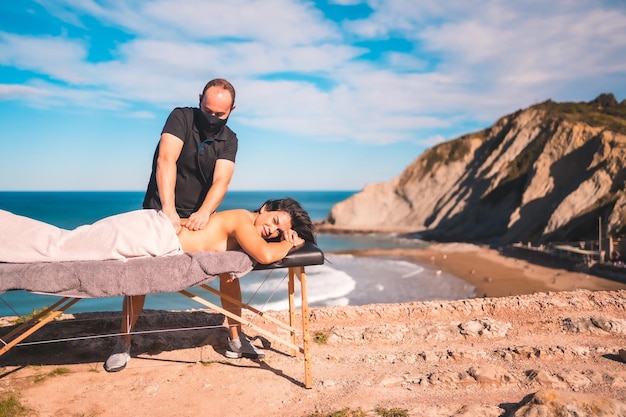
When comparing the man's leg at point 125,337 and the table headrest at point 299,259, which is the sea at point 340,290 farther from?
the table headrest at point 299,259

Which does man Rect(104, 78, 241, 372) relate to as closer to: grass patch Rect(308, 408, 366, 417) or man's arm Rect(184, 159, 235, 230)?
man's arm Rect(184, 159, 235, 230)

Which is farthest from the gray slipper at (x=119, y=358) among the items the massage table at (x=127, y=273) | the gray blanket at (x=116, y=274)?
the gray blanket at (x=116, y=274)

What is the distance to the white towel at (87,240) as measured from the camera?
3145 millimetres

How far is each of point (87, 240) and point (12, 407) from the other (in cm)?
128

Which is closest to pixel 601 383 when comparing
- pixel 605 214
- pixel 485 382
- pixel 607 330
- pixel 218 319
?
pixel 485 382

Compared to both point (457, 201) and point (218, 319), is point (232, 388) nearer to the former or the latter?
point (218, 319)

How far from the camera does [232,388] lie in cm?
361

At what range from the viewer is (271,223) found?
3.65m

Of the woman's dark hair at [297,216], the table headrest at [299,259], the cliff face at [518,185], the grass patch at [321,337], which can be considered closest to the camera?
the table headrest at [299,259]

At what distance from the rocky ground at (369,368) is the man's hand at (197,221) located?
4.27 feet

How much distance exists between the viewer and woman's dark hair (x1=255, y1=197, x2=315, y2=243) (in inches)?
147

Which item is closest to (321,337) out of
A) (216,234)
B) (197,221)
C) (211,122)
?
(216,234)

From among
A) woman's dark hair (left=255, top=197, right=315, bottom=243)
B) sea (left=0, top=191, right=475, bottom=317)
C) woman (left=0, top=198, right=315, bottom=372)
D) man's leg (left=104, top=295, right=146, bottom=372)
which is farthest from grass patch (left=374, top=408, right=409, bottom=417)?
sea (left=0, top=191, right=475, bottom=317)

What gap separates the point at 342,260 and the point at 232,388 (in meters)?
18.8
